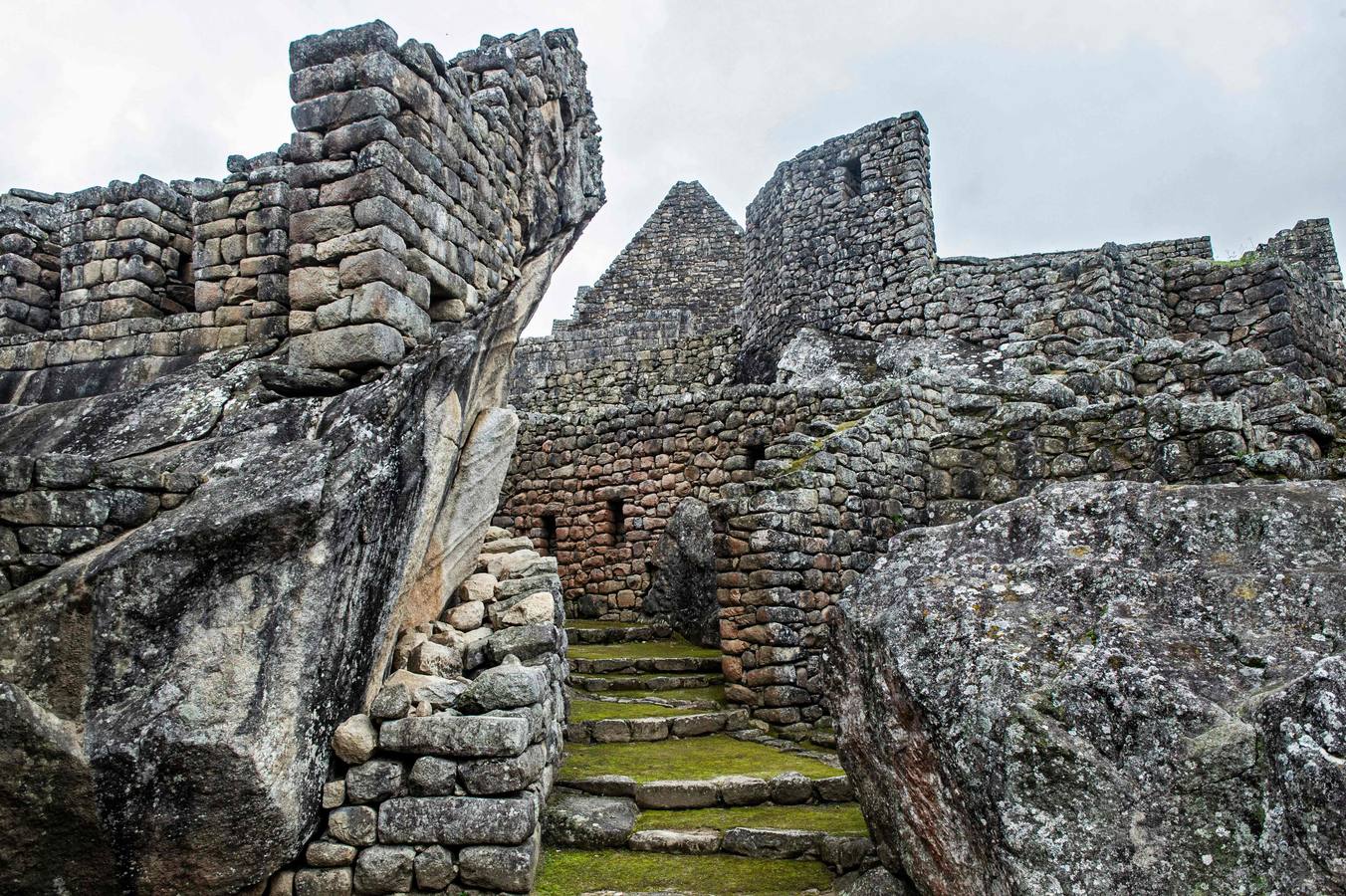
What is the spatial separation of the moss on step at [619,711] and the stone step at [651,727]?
0.10 m

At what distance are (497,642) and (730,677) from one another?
307cm

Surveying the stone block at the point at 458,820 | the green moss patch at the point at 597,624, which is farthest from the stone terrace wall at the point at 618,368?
the stone block at the point at 458,820

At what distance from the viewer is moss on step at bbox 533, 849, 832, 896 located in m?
5.21

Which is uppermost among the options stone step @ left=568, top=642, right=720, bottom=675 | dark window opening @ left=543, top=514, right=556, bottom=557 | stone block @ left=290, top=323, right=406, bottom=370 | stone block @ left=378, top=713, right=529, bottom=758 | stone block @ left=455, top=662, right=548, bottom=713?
stone block @ left=290, top=323, right=406, bottom=370

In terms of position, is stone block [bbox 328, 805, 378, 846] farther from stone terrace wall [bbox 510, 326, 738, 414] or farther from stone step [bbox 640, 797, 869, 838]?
stone terrace wall [bbox 510, 326, 738, 414]

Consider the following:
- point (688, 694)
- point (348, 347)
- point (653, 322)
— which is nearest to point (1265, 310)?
point (688, 694)

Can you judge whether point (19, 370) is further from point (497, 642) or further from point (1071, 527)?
point (1071, 527)

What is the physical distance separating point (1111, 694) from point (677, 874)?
2989 millimetres

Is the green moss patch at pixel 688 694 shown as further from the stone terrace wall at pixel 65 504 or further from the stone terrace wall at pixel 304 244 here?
the stone terrace wall at pixel 65 504

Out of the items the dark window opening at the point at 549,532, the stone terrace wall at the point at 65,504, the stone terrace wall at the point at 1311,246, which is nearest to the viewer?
the stone terrace wall at the point at 65,504

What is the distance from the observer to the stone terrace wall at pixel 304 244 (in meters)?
6.09

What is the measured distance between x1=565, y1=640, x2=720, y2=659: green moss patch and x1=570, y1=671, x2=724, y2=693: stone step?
1.53 feet

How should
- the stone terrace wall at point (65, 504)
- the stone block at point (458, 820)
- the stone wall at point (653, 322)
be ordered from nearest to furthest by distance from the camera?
the stone terrace wall at point (65, 504)
the stone block at point (458, 820)
the stone wall at point (653, 322)

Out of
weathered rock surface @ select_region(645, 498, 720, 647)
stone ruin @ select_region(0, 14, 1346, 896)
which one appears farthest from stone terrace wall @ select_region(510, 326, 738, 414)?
stone ruin @ select_region(0, 14, 1346, 896)
